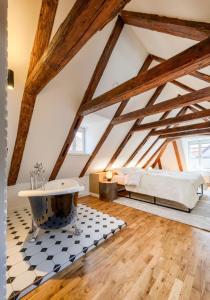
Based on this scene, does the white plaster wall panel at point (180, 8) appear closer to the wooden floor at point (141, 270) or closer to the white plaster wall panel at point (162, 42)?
the white plaster wall panel at point (162, 42)

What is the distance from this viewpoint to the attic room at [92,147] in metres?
1.50

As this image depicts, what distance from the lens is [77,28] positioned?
122 cm

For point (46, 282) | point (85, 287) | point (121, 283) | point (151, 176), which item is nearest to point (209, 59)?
point (121, 283)

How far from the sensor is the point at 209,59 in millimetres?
1543

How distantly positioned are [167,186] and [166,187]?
0.12ft

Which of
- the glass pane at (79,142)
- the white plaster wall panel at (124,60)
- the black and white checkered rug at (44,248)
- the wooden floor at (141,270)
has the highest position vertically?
the white plaster wall panel at (124,60)

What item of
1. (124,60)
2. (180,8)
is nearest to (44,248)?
(180,8)

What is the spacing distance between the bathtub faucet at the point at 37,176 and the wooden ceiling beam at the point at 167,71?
1.69 meters

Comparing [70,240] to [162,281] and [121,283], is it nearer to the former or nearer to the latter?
[121,283]

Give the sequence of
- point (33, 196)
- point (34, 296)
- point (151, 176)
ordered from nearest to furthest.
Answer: point (34, 296) < point (33, 196) < point (151, 176)

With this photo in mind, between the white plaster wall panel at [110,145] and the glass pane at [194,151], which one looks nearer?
the white plaster wall panel at [110,145]

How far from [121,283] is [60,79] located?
2.84m

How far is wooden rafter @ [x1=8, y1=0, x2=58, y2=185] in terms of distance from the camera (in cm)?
177

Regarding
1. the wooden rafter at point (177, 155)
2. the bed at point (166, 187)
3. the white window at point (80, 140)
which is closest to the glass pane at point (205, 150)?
the wooden rafter at point (177, 155)
